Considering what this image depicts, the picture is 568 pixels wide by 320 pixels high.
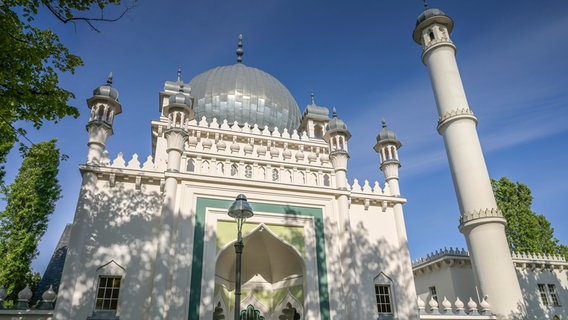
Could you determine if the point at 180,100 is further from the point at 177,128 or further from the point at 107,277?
the point at 107,277

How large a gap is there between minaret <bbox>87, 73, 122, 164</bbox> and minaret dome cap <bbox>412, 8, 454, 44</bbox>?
17724mm

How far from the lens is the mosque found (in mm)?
12164

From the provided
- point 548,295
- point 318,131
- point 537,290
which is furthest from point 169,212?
point 548,295

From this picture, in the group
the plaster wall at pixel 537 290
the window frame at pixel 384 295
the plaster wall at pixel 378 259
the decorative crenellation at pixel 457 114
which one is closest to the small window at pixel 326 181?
the plaster wall at pixel 378 259

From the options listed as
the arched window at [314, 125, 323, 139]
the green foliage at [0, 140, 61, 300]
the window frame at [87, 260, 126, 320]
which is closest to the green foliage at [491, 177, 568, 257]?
the arched window at [314, 125, 323, 139]

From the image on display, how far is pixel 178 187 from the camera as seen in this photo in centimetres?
1367

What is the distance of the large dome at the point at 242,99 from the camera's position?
21719mm

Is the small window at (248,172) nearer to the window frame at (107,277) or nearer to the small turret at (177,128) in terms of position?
the small turret at (177,128)

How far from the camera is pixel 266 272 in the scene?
15914 millimetres

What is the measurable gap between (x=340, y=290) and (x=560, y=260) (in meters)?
18.1

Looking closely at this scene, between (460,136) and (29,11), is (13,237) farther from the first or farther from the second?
(460,136)

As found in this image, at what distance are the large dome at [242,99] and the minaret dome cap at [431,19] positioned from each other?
8.71 m

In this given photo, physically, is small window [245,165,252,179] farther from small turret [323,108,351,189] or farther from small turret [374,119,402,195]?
small turret [374,119,402,195]

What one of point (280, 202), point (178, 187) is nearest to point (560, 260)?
point (280, 202)
